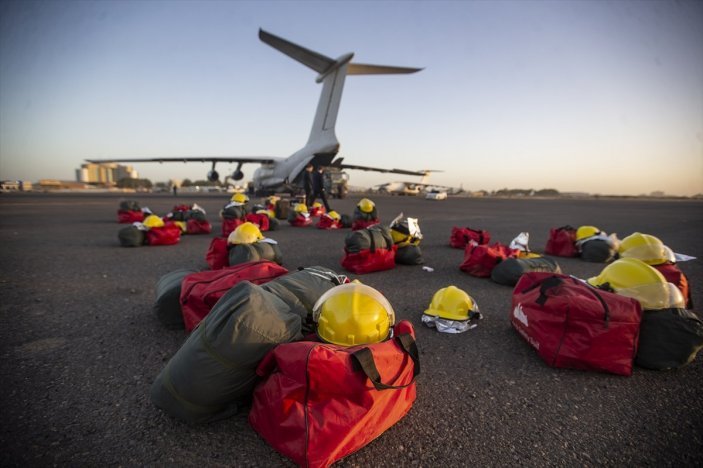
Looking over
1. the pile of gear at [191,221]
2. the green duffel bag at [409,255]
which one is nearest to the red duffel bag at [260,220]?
the pile of gear at [191,221]

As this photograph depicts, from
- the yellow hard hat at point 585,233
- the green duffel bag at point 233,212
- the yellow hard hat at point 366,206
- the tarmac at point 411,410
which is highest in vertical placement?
the yellow hard hat at point 366,206

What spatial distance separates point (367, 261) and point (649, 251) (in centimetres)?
350

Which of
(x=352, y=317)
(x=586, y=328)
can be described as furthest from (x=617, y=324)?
(x=352, y=317)

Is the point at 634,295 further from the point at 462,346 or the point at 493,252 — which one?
the point at 493,252

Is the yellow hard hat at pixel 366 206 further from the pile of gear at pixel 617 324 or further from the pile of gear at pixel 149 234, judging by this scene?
the pile of gear at pixel 617 324

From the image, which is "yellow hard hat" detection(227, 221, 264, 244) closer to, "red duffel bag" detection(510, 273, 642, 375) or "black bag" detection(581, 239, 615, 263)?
"red duffel bag" detection(510, 273, 642, 375)

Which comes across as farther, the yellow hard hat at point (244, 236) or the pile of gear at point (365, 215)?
the pile of gear at point (365, 215)

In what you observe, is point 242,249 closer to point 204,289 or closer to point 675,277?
point 204,289

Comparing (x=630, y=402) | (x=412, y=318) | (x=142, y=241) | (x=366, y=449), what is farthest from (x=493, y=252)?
(x=142, y=241)

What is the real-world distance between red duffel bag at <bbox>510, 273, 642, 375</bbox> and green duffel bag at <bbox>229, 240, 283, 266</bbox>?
3275mm

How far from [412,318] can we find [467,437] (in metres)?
1.53

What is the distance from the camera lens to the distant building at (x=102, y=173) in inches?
4453

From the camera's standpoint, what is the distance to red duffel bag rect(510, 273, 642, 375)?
2160 millimetres

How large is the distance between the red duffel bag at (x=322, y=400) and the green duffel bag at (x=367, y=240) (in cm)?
315
